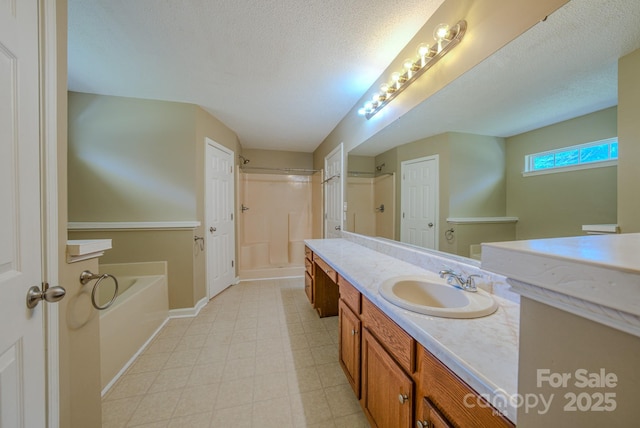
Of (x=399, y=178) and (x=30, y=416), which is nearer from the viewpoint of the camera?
(x=30, y=416)

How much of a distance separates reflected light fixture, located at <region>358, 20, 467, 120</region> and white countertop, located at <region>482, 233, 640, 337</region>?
1.17 m

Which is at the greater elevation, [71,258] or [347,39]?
[347,39]

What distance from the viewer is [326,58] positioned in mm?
1653

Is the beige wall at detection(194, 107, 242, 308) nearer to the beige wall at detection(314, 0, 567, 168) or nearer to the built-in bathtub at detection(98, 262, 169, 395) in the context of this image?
the built-in bathtub at detection(98, 262, 169, 395)

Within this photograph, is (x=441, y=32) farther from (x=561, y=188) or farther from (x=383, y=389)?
(x=383, y=389)

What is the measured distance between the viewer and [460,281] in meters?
1.04

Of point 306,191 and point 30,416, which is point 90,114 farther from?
point 306,191

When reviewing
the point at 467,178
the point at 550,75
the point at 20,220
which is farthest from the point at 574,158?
the point at 20,220

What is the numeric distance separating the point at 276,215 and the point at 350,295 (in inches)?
122

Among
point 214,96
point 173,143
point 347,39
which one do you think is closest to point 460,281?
point 347,39

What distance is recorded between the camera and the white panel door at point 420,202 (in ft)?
4.62

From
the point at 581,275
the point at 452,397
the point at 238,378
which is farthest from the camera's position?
the point at 238,378

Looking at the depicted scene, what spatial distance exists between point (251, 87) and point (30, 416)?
228 centimetres

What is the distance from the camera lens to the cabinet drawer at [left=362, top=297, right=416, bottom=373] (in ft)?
2.55
